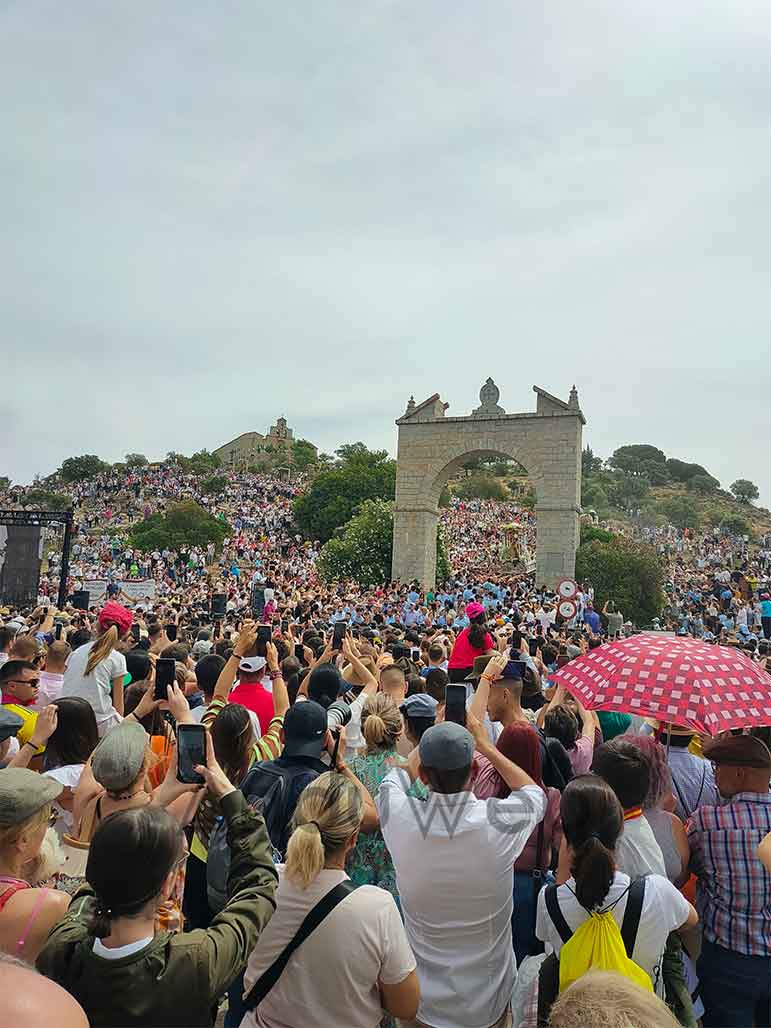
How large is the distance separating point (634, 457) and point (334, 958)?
121702 mm

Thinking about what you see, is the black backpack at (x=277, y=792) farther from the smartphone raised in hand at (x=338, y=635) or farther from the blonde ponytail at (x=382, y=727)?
the smartphone raised in hand at (x=338, y=635)

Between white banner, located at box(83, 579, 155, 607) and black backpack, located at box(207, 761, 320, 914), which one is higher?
black backpack, located at box(207, 761, 320, 914)

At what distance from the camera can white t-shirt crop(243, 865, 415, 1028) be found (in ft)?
7.38

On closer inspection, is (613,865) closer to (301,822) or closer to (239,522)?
(301,822)

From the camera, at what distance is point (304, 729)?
3143mm

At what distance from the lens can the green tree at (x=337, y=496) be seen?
54.5 m

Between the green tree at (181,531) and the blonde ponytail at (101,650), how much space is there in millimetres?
46614

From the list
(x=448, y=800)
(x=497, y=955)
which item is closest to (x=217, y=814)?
(x=448, y=800)

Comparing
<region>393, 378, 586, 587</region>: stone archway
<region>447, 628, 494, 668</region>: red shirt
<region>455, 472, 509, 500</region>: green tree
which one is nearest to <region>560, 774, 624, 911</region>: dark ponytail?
<region>447, 628, 494, 668</region>: red shirt

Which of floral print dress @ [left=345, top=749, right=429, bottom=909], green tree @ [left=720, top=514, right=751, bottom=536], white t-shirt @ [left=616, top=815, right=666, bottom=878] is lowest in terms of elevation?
floral print dress @ [left=345, top=749, right=429, bottom=909]

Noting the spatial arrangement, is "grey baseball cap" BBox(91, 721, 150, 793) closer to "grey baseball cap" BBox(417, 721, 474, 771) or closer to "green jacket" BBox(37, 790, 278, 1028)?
"green jacket" BBox(37, 790, 278, 1028)

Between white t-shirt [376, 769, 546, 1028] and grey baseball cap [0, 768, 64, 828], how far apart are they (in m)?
1.26

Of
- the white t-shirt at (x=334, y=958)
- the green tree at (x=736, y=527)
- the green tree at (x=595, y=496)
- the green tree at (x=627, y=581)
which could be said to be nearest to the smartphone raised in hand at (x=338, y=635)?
the white t-shirt at (x=334, y=958)

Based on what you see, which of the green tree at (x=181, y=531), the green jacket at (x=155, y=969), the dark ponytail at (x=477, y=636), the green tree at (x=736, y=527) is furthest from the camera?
the green tree at (x=736, y=527)
